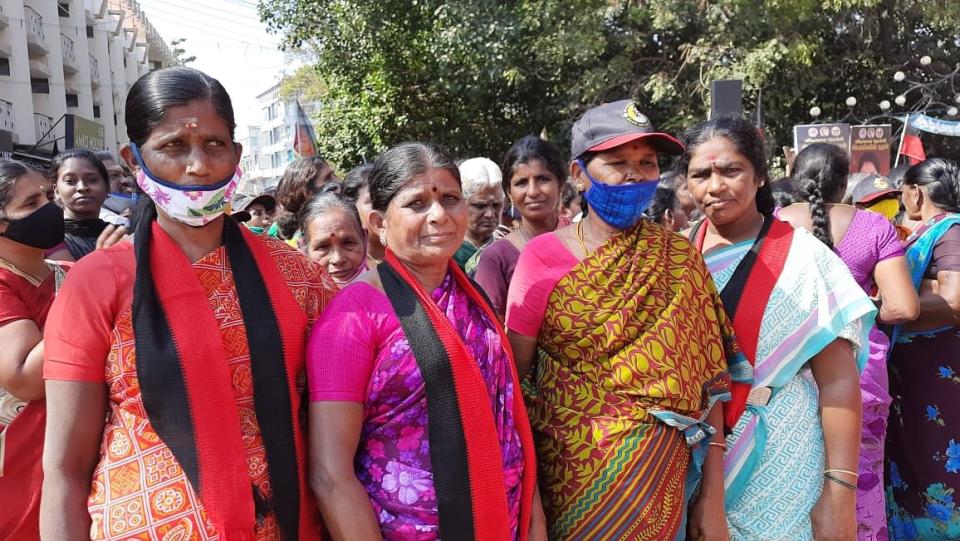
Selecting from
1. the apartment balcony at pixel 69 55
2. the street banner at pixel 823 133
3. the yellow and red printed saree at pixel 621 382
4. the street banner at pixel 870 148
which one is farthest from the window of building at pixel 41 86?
the yellow and red printed saree at pixel 621 382

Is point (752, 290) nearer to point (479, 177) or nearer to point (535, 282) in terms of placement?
point (535, 282)

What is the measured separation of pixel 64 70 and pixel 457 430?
30.4 meters

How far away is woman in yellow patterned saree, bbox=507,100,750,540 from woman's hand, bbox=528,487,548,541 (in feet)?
0.44

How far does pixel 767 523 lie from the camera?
2469 mm

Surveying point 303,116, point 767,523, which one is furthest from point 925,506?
point 303,116

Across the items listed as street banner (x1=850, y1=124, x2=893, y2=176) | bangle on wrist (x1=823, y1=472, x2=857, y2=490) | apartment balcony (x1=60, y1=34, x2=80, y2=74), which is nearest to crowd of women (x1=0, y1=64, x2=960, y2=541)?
bangle on wrist (x1=823, y1=472, x2=857, y2=490)

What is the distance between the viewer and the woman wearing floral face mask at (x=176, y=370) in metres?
1.74

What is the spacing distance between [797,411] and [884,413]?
3.38ft

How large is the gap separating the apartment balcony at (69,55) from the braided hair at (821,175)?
1120 inches

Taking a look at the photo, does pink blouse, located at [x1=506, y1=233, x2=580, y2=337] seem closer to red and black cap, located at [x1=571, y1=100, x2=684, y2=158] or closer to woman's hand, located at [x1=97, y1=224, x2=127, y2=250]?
red and black cap, located at [x1=571, y1=100, x2=684, y2=158]

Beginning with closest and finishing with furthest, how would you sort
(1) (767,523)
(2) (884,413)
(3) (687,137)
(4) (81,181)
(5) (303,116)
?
(1) (767,523) < (3) (687,137) < (2) (884,413) < (4) (81,181) < (5) (303,116)

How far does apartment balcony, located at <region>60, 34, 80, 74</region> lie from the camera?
90.2ft

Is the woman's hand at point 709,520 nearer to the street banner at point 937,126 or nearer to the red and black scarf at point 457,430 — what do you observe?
the red and black scarf at point 457,430

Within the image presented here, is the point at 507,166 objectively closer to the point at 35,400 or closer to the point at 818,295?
the point at 818,295
